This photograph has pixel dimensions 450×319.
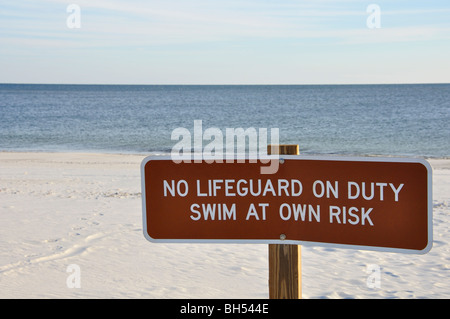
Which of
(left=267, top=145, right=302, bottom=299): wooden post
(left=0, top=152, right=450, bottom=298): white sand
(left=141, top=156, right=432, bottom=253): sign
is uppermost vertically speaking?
(left=141, top=156, right=432, bottom=253): sign

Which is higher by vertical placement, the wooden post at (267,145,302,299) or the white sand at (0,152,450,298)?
the wooden post at (267,145,302,299)

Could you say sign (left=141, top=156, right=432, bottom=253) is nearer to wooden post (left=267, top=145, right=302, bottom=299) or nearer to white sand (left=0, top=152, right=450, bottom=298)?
wooden post (left=267, top=145, right=302, bottom=299)

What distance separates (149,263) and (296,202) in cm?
442

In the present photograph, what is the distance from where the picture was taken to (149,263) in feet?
21.1

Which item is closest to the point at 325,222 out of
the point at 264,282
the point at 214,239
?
the point at 214,239

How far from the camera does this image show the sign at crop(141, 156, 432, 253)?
2232 mm

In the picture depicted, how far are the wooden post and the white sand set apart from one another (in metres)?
3.02

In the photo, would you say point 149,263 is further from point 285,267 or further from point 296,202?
point 296,202

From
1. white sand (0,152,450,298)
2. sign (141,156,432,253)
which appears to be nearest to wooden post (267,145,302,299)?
sign (141,156,432,253)

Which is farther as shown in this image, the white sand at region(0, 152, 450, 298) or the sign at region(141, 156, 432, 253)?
the white sand at region(0, 152, 450, 298)

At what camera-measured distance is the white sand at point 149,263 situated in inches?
216

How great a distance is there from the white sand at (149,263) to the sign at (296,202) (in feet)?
10.3

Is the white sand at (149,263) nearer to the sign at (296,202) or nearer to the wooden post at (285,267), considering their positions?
the wooden post at (285,267)
